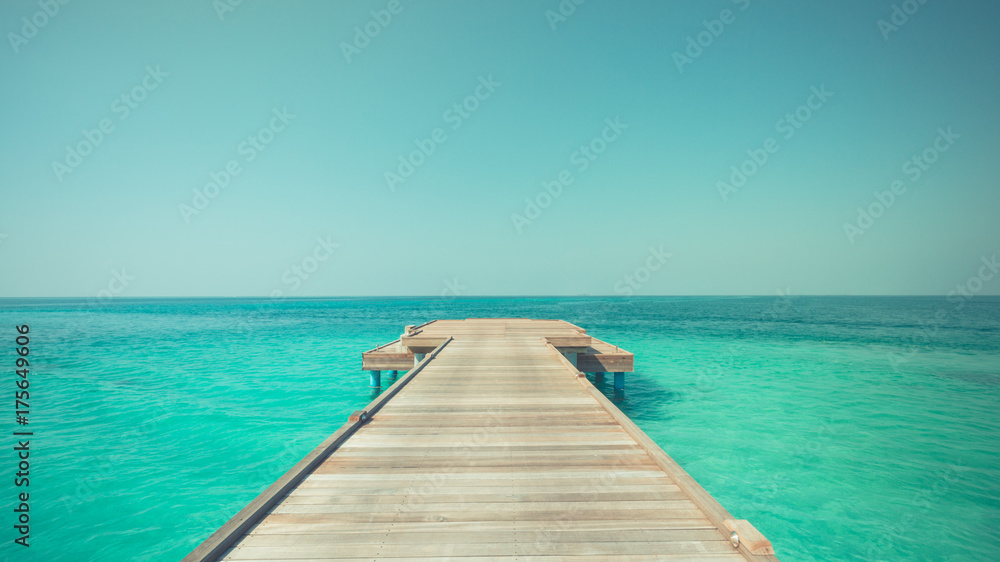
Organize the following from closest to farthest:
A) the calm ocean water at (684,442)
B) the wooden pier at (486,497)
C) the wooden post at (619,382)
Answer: the wooden pier at (486,497), the calm ocean water at (684,442), the wooden post at (619,382)

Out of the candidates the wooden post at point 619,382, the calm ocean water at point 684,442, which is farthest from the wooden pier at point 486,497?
the wooden post at point 619,382

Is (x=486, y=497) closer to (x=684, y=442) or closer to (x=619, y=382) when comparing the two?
(x=684, y=442)

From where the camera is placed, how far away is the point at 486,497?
13.2 feet

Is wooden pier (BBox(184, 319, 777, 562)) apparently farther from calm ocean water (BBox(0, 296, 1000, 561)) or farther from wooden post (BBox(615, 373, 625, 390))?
wooden post (BBox(615, 373, 625, 390))

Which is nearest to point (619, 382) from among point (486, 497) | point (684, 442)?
point (684, 442)

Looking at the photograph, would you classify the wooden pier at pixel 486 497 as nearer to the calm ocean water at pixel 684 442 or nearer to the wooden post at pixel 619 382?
the calm ocean water at pixel 684 442

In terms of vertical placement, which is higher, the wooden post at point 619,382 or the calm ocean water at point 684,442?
the wooden post at point 619,382

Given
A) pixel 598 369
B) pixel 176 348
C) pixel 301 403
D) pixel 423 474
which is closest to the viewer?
pixel 423 474

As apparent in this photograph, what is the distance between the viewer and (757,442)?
11.1m

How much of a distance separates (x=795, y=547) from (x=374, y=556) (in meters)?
7.78

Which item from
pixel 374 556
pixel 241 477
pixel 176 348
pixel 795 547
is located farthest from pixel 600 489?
pixel 176 348

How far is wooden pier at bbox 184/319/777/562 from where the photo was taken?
3.22m

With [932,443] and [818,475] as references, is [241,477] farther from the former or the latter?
[932,443]

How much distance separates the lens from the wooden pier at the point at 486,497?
3219 mm
